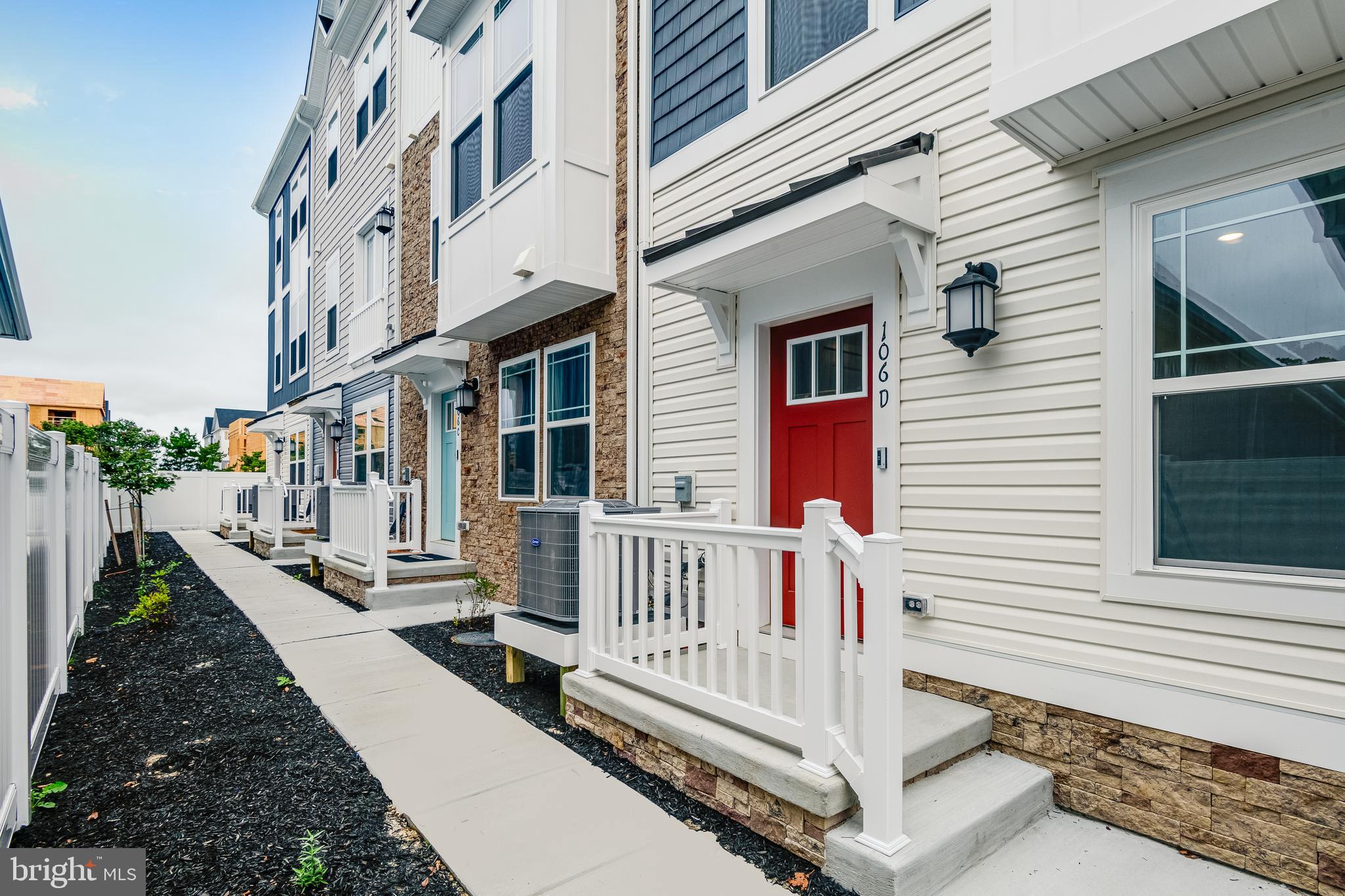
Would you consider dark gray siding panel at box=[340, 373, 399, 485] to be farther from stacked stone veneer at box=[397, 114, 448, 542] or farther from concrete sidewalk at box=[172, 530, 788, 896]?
concrete sidewalk at box=[172, 530, 788, 896]

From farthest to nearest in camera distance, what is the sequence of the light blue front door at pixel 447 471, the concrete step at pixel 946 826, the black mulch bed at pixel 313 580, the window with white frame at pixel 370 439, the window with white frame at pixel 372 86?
1. the window with white frame at pixel 372 86
2. the window with white frame at pixel 370 439
3. the light blue front door at pixel 447 471
4. the black mulch bed at pixel 313 580
5. the concrete step at pixel 946 826

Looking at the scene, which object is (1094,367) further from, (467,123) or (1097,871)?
(467,123)

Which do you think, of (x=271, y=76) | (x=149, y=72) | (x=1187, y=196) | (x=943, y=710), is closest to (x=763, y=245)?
(x=1187, y=196)

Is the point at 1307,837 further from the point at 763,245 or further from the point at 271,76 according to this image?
the point at 271,76

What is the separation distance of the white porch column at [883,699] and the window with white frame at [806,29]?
3.18 meters

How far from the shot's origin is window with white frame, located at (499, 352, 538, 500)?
265 inches

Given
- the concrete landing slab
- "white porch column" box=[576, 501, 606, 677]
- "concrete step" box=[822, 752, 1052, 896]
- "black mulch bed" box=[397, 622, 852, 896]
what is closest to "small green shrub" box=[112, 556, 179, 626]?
"black mulch bed" box=[397, 622, 852, 896]

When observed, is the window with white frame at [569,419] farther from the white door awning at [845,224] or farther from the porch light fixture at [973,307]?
the porch light fixture at [973,307]

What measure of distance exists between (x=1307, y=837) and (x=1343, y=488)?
1.18 m

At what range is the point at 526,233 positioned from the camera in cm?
579

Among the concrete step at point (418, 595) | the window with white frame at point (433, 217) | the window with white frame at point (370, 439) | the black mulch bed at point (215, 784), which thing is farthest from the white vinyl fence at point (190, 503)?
the black mulch bed at point (215, 784)

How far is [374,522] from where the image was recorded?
23.0ft

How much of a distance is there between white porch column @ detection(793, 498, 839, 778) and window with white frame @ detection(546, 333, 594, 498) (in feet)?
11.7

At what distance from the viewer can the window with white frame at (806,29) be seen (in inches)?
150
